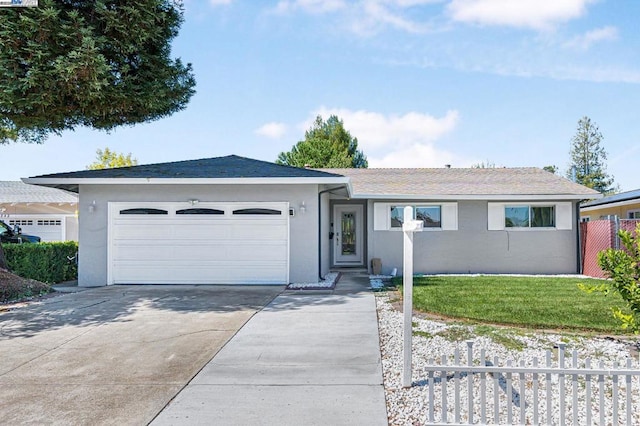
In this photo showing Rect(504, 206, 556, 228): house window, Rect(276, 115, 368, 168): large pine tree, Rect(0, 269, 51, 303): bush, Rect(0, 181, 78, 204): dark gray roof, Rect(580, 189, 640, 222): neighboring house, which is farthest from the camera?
Rect(276, 115, 368, 168): large pine tree

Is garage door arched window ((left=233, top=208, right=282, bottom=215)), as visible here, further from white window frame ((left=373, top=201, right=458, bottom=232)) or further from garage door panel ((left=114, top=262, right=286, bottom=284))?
white window frame ((left=373, top=201, right=458, bottom=232))

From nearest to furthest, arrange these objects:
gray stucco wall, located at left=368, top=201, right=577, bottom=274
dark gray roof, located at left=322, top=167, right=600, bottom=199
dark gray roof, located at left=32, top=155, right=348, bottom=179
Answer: dark gray roof, located at left=32, top=155, right=348, bottom=179 < dark gray roof, located at left=322, top=167, right=600, bottom=199 < gray stucco wall, located at left=368, top=201, right=577, bottom=274

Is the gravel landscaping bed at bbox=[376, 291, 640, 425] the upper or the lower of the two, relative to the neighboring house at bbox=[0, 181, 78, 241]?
lower

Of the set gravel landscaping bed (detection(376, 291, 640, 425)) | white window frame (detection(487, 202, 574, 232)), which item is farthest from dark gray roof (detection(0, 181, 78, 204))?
gravel landscaping bed (detection(376, 291, 640, 425))

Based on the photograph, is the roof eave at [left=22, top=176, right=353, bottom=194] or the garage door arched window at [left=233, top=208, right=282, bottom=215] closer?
the roof eave at [left=22, top=176, right=353, bottom=194]

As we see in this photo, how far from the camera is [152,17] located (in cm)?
1123

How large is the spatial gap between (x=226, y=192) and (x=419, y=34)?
6.59 m

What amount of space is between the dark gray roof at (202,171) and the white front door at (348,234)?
434 cm

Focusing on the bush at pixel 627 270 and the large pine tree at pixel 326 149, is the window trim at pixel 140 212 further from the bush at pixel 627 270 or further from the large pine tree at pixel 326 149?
the large pine tree at pixel 326 149

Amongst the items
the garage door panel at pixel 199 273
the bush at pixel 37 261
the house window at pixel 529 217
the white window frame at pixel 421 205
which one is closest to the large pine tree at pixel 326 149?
the white window frame at pixel 421 205

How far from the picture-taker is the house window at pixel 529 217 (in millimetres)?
14883

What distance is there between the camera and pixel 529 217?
14.9 meters

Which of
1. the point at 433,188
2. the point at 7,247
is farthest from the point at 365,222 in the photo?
the point at 7,247

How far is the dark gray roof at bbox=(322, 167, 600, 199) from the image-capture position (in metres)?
14.7
